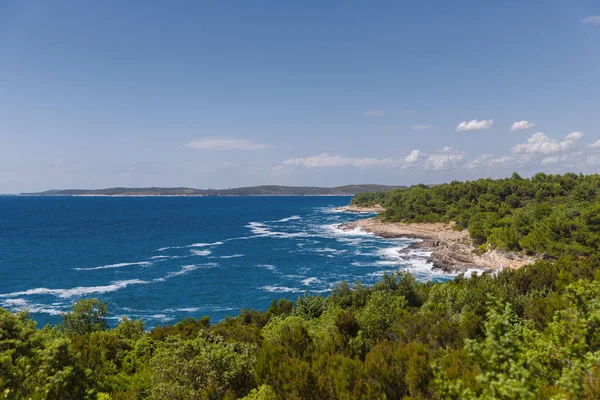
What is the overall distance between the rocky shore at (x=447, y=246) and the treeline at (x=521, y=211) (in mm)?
3098

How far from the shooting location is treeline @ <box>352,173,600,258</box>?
225ft

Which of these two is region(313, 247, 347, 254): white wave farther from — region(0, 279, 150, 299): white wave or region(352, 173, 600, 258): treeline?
region(0, 279, 150, 299): white wave

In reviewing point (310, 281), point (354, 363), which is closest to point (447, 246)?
point (310, 281)

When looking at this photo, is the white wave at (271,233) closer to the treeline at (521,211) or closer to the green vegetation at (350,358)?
the treeline at (521,211)

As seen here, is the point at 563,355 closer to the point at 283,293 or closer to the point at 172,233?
the point at 283,293

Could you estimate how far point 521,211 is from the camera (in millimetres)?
97438

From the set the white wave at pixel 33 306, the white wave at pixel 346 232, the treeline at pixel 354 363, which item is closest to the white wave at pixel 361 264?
the white wave at pixel 346 232

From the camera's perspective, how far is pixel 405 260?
82.3 m

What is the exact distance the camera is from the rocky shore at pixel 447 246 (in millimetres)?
73438

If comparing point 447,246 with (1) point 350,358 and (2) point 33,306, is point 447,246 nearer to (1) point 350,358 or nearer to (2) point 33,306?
(1) point 350,358

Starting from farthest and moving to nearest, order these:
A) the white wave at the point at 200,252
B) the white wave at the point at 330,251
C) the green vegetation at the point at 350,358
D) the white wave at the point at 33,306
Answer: the white wave at the point at 200,252
the white wave at the point at 330,251
the white wave at the point at 33,306
the green vegetation at the point at 350,358

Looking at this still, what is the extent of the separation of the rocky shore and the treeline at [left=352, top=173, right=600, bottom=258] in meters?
3.10

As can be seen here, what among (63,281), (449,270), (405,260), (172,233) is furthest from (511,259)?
(172,233)

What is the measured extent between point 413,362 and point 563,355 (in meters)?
5.55
